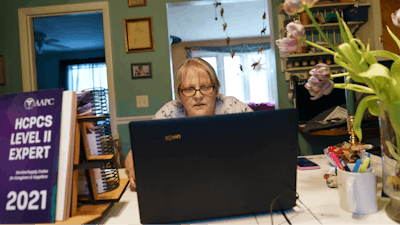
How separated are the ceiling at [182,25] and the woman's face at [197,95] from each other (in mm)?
2707

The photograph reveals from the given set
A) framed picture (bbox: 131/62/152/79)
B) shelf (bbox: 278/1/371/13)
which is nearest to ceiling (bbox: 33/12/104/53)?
framed picture (bbox: 131/62/152/79)

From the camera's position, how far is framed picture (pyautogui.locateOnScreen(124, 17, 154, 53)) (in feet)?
8.73

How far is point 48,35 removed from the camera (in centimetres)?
523

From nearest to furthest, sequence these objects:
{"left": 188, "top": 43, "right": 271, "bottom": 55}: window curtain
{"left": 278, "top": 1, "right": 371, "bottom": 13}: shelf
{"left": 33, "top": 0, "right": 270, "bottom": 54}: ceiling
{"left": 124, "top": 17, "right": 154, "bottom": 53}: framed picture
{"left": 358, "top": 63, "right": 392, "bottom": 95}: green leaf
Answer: {"left": 358, "top": 63, "right": 392, "bottom": 95}: green leaf → {"left": 278, "top": 1, "right": 371, "bottom": 13}: shelf → {"left": 124, "top": 17, "right": 154, "bottom": 53}: framed picture → {"left": 33, "top": 0, "right": 270, "bottom": 54}: ceiling → {"left": 188, "top": 43, "right": 271, "bottom": 55}: window curtain

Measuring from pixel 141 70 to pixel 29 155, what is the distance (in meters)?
2.17

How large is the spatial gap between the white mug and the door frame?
2.48 meters

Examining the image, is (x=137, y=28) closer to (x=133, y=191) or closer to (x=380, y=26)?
(x=133, y=191)

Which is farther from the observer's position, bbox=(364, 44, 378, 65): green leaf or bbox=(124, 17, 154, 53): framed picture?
bbox=(124, 17, 154, 53): framed picture

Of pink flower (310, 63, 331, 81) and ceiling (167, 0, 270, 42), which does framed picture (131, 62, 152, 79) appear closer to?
ceiling (167, 0, 270, 42)

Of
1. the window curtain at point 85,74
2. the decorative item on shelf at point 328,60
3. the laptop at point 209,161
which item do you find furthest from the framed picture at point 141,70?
the window curtain at point 85,74

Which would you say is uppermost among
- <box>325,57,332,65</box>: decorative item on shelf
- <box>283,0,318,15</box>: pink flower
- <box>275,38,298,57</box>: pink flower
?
<box>325,57,332,65</box>: decorative item on shelf

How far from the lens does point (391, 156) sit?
0.58 metres

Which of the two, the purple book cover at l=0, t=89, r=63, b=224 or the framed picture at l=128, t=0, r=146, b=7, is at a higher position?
the framed picture at l=128, t=0, r=146, b=7

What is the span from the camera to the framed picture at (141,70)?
106 inches
